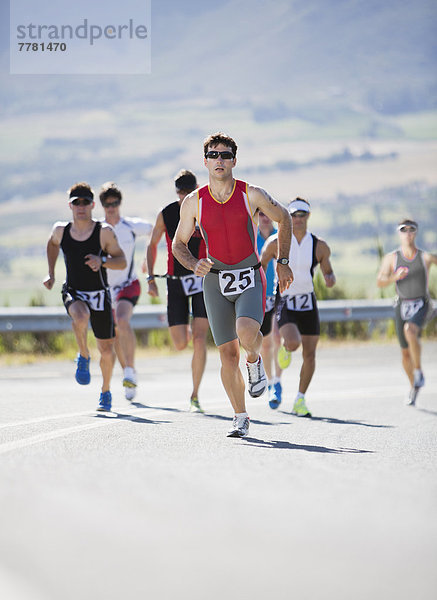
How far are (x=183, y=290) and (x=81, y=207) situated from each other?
1390mm

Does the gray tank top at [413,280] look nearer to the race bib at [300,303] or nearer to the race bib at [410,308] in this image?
the race bib at [410,308]

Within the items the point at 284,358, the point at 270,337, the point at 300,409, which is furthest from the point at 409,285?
the point at 300,409

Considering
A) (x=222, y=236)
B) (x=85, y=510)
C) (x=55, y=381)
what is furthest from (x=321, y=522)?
(x=55, y=381)

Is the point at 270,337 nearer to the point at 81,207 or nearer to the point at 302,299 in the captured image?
the point at 302,299

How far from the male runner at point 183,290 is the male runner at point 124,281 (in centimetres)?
89

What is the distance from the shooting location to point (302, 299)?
38.4 ft

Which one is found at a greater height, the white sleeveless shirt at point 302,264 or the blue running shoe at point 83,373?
the white sleeveless shirt at point 302,264

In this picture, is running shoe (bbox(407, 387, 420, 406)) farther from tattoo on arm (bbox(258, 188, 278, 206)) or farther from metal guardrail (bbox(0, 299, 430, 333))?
metal guardrail (bbox(0, 299, 430, 333))

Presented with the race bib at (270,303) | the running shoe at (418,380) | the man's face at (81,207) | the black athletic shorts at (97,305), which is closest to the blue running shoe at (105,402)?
the black athletic shorts at (97,305)

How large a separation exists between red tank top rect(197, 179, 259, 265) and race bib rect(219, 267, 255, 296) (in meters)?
0.08

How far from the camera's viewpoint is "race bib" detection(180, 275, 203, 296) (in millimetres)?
11531

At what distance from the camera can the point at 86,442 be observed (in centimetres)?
810

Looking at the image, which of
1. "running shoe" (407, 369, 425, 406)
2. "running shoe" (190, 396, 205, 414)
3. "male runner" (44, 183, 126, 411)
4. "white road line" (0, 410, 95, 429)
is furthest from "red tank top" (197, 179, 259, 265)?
"running shoe" (407, 369, 425, 406)

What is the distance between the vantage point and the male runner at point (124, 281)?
12.6 meters
